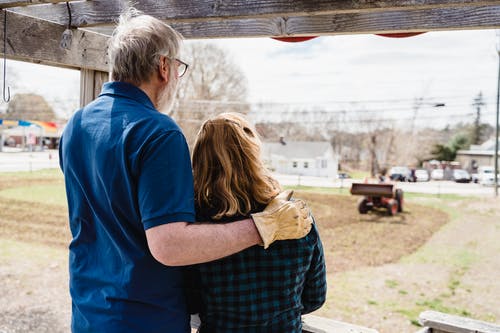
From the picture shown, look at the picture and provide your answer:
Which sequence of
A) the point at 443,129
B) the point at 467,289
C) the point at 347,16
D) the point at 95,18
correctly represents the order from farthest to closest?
the point at 443,129 → the point at 467,289 → the point at 95,18 → the point at 347,16

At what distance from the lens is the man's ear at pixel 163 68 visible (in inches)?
53.6

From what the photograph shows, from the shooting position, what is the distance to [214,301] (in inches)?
57.4

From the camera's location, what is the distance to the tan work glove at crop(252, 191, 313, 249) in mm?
1323

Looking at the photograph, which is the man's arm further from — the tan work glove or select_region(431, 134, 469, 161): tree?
select_region(431, 134, 469, 161): tree

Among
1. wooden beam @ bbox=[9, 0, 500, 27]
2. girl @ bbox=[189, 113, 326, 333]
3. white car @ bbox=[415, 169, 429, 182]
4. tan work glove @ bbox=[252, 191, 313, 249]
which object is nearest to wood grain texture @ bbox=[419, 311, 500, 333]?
girl @ bbox=[189, 113, 326, 333]

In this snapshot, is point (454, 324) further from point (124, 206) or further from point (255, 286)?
point (124, 206)

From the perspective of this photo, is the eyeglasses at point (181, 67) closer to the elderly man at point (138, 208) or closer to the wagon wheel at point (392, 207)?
the elderly man at point (138, 208)

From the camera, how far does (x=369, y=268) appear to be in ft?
27.6

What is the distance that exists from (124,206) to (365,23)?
4.62 ft

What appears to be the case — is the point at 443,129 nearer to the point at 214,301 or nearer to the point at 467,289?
the point at 467,289

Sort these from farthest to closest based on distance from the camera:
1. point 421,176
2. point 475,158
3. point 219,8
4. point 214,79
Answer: point 475,158 → point 421,176 → point 214,79 → point 219,8

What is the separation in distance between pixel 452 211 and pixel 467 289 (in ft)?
39.4

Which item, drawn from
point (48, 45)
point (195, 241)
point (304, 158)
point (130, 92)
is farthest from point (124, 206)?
point (304, 158)

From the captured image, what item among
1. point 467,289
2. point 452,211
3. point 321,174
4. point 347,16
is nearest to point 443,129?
point 321,174
